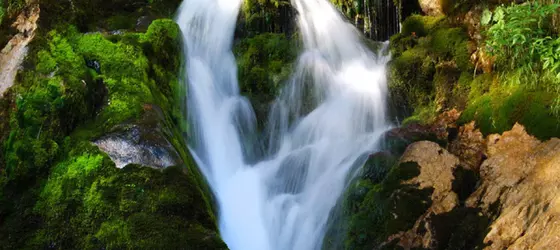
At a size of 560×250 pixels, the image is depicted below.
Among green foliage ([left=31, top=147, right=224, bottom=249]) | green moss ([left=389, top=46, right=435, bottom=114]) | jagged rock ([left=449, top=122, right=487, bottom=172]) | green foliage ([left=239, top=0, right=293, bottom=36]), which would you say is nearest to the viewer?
green foliage ([left=31, top=147, right=224, bottom=249])

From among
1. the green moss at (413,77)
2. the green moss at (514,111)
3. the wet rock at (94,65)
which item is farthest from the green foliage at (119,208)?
the green moss at (413,77)

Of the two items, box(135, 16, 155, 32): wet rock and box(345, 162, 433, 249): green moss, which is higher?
box(135, 16, 155, 32): wet rock

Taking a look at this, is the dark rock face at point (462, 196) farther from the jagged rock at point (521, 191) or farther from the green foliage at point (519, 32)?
the green foliage at point (519, 32)

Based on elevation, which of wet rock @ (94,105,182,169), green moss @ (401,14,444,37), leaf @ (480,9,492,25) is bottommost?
wet rock @ (94,105,182,169)

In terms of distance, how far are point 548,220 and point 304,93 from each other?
556 centimetres

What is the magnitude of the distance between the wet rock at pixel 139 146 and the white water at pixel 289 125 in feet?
3.94

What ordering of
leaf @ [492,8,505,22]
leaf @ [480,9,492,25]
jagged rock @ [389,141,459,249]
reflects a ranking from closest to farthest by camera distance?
jagged rock @ [389,141,459,249] → leaf @ [492,8,505,22] → leaf @ [480,9,492,25]

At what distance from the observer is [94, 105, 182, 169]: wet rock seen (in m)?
6.02

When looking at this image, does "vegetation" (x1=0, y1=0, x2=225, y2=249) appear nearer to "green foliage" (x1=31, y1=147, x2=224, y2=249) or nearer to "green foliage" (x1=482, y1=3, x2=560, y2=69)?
"green foliage" (x1=31, y1=147, x2=224, y2=249)

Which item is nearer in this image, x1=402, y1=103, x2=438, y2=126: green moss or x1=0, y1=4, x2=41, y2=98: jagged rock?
x1=0, y1=4, x2=41, y2=98: jagged rock

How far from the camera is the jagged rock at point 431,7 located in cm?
977

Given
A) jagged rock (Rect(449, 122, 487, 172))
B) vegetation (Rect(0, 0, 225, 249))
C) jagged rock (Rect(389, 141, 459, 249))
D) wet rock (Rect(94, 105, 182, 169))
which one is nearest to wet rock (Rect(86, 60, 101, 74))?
vegetation (Rect(0, 0, 225, 249))

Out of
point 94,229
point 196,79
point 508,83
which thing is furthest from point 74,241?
point 508,83

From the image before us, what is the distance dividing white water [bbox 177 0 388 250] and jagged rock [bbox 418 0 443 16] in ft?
4.31
